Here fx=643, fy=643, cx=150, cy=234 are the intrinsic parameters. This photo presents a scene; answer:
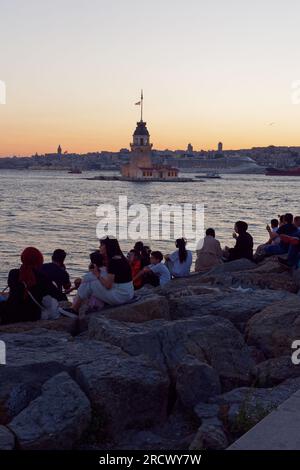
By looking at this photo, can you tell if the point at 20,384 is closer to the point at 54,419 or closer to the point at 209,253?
the point at 54,419

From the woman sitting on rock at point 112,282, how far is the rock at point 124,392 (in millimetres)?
1774

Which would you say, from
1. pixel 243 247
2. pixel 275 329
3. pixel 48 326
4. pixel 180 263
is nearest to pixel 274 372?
pixel 275 329

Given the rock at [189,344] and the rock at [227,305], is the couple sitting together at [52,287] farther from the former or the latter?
the rock at [189,344]

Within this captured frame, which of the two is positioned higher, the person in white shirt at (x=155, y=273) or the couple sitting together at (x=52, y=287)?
the couple sitting together at (x=52, y=287)

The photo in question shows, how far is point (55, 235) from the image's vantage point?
2614cm

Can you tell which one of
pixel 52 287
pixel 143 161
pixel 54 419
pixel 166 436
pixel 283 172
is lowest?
pixel 166 436

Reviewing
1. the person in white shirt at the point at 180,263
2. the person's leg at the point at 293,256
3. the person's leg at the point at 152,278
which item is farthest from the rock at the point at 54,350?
the person in white shirt at the point at 180,263

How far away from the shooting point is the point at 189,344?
4.52 metres

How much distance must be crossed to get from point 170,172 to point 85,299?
116612 millimetres

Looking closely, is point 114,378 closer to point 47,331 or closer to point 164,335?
point 164,335

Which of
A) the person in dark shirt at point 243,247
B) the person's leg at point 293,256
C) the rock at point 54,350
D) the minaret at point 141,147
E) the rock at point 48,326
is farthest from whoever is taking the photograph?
the minaret at point 141,147

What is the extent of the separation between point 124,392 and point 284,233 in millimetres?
6463

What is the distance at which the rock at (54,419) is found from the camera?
328 cm

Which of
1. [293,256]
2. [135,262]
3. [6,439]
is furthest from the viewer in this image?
[135,262]
